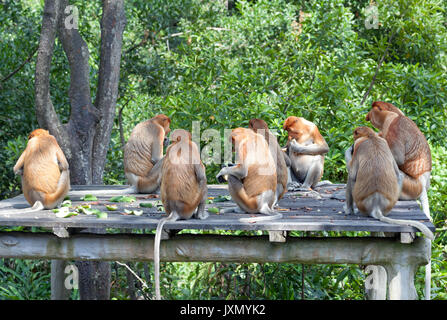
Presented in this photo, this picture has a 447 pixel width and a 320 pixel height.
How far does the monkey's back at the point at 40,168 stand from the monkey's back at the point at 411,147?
260cm

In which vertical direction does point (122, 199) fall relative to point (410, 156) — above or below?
below

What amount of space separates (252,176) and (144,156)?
1.35 m

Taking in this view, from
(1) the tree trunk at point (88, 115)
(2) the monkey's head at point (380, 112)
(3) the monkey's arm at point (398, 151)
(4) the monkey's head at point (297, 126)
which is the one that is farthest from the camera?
(1) the tree trunk at point (88, 115)

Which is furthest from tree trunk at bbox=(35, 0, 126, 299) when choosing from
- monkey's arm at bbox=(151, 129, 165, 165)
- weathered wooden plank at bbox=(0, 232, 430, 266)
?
weathered wooden plank at bbox=(0, 232, 430, 266)

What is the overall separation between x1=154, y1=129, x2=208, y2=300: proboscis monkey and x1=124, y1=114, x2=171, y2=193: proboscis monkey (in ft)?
3.93

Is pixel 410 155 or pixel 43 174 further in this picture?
pixel 410 155

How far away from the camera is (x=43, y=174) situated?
4.55 meters

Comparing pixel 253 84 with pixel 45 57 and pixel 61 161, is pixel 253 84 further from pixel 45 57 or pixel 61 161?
pixel 61 161

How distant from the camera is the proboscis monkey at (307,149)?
5699 millimetres

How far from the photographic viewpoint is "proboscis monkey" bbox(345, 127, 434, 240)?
13.7 ft

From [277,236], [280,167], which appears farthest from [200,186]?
[280,167]

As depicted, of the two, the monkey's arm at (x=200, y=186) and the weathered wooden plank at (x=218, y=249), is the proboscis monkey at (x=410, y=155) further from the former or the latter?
the monkey's arm at (x=200, y=186)

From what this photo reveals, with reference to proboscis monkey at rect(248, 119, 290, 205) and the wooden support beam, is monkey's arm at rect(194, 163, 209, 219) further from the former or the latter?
proboscis monkey at rect(248, 119, 290, 205)

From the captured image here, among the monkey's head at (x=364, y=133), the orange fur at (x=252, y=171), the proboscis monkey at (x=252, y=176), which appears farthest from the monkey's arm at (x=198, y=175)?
the monkey's head at (x=364, y=133)
